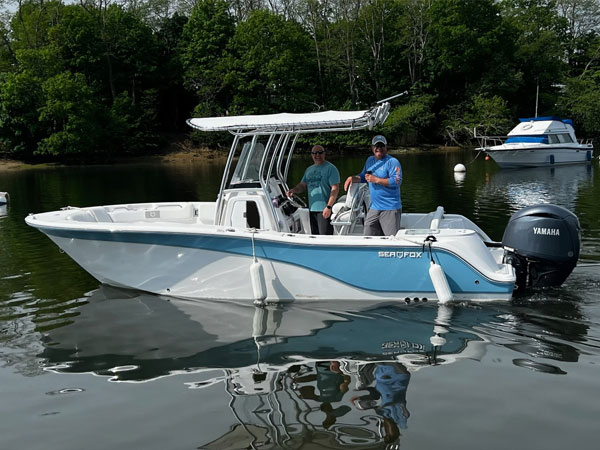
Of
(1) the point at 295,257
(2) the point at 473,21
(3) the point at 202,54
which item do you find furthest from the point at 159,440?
(2) the point at 473,21

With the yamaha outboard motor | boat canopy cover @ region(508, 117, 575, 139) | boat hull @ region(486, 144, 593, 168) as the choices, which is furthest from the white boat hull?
boat canopy cover @ region(508, 117, 575, 139)

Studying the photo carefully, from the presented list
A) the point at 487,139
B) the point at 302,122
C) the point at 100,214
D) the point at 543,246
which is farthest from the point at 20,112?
the point at 543,246

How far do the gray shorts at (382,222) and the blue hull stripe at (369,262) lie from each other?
509mm

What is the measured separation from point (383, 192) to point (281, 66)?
4228 cm

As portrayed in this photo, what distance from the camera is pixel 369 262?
718cm

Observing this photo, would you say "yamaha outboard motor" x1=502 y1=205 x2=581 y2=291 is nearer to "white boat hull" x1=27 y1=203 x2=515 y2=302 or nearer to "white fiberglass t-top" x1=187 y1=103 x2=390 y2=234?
"white boat hull" x1=27 y1=203 x2=515 y2=302

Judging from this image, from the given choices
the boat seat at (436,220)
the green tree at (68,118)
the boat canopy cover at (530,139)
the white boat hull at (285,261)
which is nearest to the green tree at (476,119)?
the boat canopy cover at (530,139)

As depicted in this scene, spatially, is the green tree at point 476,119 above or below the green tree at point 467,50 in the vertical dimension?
below

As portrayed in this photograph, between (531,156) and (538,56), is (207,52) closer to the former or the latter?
(531,156)

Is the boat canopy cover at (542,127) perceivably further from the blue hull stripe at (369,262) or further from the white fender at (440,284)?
the white fender at (440,284)

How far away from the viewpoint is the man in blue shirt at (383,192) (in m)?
7.46

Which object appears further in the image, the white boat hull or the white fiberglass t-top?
the white fiberglass t-top

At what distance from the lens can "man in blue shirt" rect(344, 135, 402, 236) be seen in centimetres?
746

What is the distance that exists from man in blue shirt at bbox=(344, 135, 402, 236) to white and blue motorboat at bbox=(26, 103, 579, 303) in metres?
0.30
